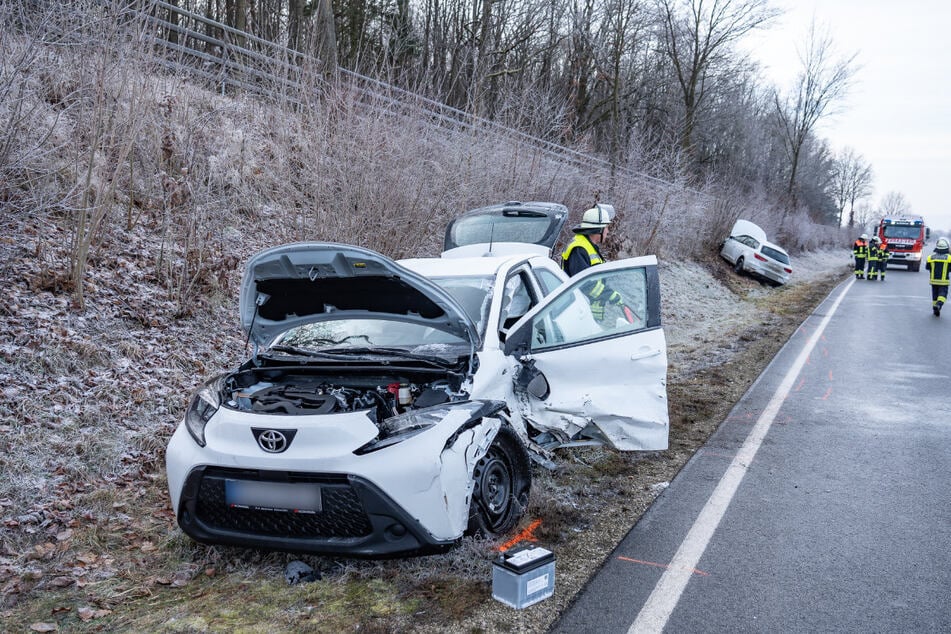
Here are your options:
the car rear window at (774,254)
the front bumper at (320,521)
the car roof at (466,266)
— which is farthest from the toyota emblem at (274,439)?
the car rear window at (774,254)

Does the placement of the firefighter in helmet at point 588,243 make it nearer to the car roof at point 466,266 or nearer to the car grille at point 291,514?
the car roof at point 466,266

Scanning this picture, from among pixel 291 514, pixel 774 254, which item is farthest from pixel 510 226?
pixel 774 254

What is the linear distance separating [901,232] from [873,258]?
31.6 feet

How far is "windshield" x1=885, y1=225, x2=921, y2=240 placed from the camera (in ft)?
117

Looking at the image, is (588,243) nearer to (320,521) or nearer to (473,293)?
(473,293)

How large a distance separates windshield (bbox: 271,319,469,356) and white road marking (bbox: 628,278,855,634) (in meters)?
1.80

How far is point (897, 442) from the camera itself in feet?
20.9

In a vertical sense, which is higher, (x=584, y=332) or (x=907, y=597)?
(x=584, y=332)

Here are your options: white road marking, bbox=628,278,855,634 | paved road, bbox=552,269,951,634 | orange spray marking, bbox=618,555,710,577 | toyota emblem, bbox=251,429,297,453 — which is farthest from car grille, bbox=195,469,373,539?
orange spray marking, bbox=618,555,710,577

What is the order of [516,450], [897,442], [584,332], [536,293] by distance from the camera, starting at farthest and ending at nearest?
[897,442] → [536,293] → [584,332] → [516,450]

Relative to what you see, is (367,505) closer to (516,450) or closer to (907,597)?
(516,450)

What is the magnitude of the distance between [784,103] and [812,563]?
54.1 metres

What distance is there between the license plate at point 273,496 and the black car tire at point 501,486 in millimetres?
849

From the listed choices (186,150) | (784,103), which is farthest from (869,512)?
(784,103)
